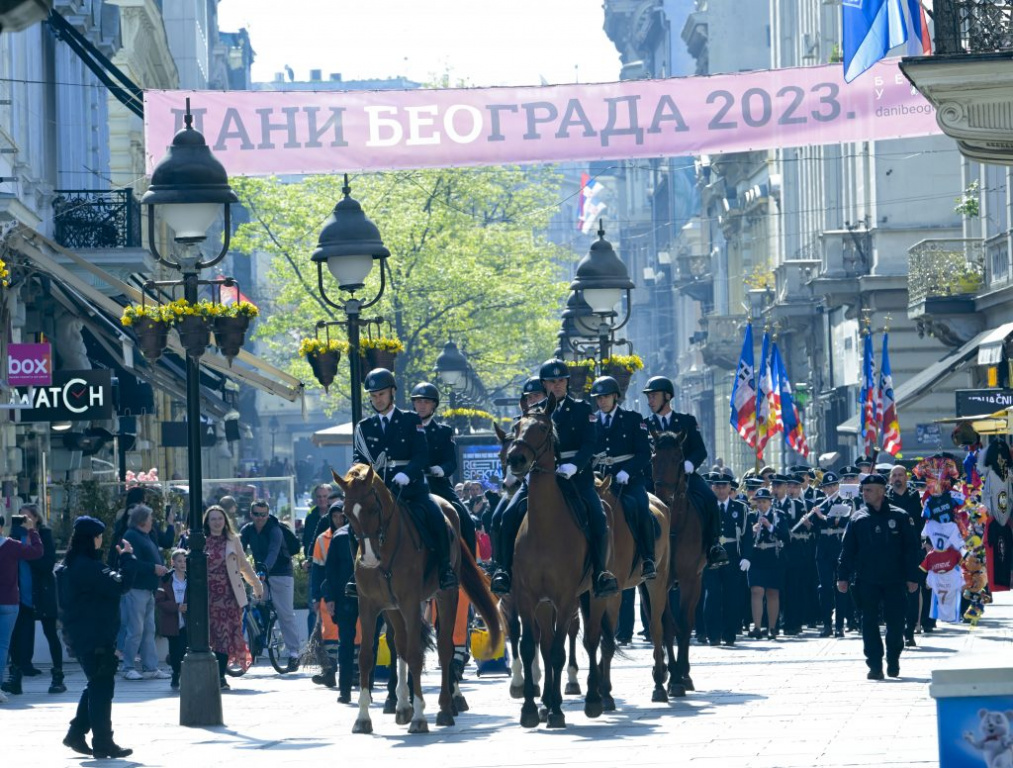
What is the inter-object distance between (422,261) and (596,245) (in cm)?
3540

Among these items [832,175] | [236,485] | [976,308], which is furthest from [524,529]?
[832,175]

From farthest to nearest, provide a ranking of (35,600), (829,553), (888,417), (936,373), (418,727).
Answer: (936,373)
(888,417)
(829,553)
(35,600)
(418,727)

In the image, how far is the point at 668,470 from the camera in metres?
19.8

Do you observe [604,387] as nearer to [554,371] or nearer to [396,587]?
[554,371]

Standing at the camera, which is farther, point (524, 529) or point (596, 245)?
point (596, 245)

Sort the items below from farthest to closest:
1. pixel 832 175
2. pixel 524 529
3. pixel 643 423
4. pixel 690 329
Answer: pixel 690 329, pixel 832 175, pixel 643 423, pixel 524 529

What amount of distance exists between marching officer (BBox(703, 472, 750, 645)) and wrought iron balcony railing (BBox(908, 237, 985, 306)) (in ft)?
59.3

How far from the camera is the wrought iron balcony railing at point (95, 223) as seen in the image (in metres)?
35.2

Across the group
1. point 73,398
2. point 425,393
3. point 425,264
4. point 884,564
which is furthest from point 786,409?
point 425,393

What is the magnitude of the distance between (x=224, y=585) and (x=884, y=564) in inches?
267

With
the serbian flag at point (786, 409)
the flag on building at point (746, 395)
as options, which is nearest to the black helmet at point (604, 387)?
the flag on building at point (746, 395)

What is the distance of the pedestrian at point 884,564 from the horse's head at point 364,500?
18.0ft

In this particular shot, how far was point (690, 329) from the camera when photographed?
114 m

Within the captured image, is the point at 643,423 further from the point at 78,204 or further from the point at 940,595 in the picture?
the point at 78,204
